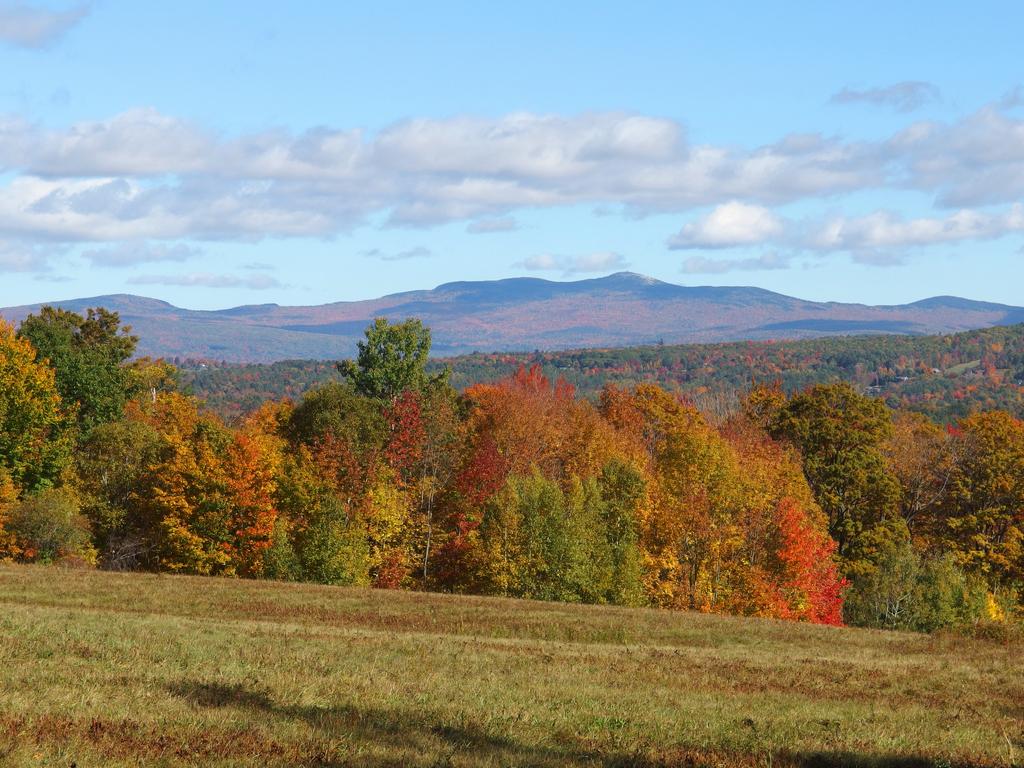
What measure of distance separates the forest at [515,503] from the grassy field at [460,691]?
28.7m

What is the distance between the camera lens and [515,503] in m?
71.3

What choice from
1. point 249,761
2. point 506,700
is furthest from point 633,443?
point 249,761

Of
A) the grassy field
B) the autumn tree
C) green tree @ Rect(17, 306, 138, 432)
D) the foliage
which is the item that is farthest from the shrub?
the autumn tree

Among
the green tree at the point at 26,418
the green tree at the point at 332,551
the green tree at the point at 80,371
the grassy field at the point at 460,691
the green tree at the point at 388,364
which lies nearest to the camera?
the grassy field at the point at 460,691

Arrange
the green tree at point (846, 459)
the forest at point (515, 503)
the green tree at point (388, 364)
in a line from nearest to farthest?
the forest at point (515, 503) → the green tree at point (846, 459) → the green tree at point (388, 364)

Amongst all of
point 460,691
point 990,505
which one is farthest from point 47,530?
point 990,505

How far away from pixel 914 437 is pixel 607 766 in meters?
87.4

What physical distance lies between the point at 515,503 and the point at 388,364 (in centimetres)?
2956

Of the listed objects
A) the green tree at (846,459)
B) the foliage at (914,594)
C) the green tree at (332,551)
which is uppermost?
the green tree at (846,459)

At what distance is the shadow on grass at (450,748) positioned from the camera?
1562 cm

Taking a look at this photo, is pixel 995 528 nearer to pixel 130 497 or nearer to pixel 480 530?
pixel 480 530

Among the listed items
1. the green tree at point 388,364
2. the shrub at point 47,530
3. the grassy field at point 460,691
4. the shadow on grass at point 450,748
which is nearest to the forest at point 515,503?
the shrub at point 47,530

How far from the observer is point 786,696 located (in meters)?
25.8

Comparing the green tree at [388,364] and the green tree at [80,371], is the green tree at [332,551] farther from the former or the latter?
the green tree at [388,364]
